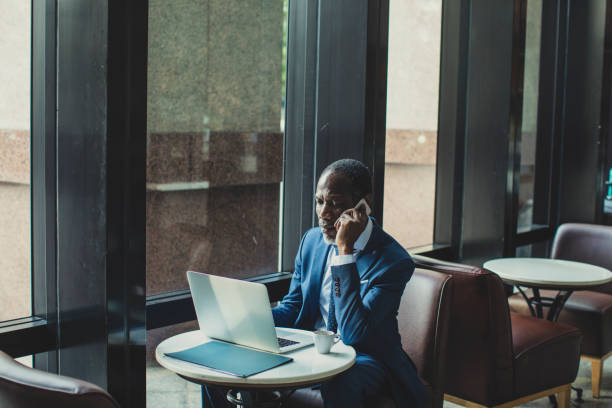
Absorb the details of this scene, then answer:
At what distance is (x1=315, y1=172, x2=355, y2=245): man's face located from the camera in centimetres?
252

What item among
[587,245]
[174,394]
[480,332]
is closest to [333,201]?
[480,332]

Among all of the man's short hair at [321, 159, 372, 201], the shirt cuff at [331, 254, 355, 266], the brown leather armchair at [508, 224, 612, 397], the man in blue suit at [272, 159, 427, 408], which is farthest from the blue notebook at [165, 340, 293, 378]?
the brown leather armchair at [508, 224, 612, 397]

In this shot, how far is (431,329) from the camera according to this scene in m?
2.80

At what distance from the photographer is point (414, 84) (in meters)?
4.65

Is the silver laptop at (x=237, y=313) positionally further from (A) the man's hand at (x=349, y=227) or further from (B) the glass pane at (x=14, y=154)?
(B) the glass pane at (x=14, y=154)

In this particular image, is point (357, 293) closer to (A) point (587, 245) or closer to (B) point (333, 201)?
(B) point (333, 201)

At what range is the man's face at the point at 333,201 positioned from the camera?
8.28ft

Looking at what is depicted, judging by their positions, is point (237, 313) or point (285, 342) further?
point (285, 342)

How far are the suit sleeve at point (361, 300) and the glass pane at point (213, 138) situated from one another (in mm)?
1064

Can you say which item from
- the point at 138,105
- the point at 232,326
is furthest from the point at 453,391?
the point at 138,105

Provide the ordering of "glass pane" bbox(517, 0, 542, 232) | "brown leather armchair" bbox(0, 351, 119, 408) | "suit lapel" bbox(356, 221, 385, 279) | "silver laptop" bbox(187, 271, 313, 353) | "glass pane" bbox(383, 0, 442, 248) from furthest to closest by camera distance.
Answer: "glass pane" bbox(517, 0, 542, 232), "glass pane" bbox(383, 0, 442, 248), "suit lapel" bbox(356, 221, 385, 279), "silver laptop" bbox(187, 271, 313, 353), "brown leather armchair" bbox(0, 351, 119, 408)

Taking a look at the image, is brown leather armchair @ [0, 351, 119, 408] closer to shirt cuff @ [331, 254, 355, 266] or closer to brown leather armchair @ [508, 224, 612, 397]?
shirt cuff @ [331, 254, 355, 266]

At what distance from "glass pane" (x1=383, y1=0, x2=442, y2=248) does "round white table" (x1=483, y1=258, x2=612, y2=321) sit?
0.77m

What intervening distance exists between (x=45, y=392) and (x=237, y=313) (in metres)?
0.69
